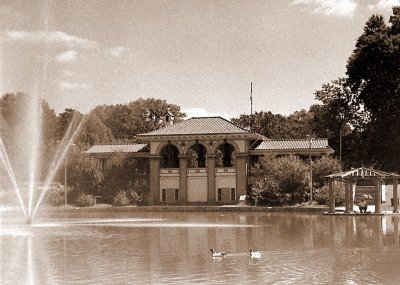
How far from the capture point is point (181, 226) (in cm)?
4025

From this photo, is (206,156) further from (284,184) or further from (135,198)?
(284,184)

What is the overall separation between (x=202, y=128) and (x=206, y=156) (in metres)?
3.01

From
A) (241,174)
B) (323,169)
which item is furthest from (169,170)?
(323,169)

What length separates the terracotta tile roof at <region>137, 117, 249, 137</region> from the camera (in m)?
70.4

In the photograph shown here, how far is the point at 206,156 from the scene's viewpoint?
71.0 meters

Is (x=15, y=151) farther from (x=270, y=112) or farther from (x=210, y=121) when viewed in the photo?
(x=270, y=112)

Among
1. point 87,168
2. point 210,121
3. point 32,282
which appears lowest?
point 32,282

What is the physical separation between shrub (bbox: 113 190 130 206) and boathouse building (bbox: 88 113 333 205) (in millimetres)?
3004

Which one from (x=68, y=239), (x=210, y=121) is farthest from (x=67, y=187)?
(x=68, y=239)

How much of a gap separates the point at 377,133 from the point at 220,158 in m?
18.6

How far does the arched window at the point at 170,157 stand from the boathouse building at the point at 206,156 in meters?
0.49

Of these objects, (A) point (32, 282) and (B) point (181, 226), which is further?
(B) point (181, 226)

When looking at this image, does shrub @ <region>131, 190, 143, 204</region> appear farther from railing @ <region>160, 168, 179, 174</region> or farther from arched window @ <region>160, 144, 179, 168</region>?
arched window @ <region>160, 144, 179, 168</region>

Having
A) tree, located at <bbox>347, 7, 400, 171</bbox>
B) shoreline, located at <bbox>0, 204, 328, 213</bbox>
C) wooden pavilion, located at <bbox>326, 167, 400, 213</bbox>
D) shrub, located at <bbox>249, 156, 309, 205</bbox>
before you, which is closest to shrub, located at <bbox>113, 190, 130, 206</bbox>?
shoreline, located at <bbox>0, 204, 328, 213</bbox>
